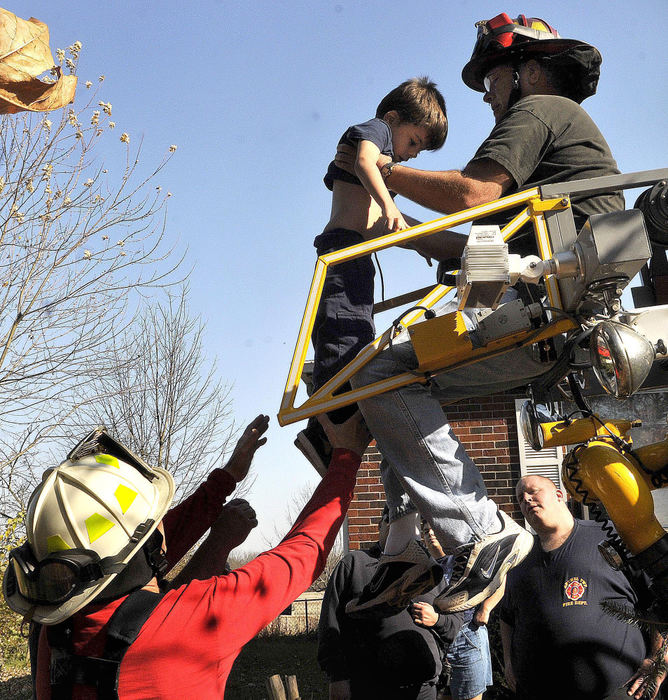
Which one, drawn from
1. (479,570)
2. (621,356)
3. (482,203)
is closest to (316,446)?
(479,570)

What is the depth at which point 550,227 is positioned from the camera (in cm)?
300

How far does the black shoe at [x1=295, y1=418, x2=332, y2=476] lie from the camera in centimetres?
324

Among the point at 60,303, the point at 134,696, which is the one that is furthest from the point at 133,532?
the point at 60,303

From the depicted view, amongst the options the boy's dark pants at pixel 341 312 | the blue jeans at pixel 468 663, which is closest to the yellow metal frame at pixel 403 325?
the boy's dark pants at pixel 341 312

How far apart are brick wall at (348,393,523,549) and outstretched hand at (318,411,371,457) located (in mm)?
6608

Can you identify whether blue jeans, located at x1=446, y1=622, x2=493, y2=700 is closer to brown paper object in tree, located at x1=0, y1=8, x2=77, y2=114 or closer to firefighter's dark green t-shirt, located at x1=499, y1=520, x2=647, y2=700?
firefighter's dark green t-shirt, located at x1=499, y1=520, x2=647, y2=700

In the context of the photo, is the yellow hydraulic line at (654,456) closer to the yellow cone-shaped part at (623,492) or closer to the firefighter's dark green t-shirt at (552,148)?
the yellow cone-shaped part at (623,492)

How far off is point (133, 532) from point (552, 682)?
292 cm

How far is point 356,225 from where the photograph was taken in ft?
11.9

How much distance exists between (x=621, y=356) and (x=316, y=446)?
4.26 feet

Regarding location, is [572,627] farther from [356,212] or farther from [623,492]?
[356,212]

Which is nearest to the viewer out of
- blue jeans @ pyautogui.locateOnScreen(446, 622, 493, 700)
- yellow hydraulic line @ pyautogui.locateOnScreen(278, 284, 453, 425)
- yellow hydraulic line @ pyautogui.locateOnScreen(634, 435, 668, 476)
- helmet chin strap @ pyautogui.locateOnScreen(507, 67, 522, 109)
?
yellow hydraulic line @ pyautogui.locateOnScreen(278, 284, 453, 425)

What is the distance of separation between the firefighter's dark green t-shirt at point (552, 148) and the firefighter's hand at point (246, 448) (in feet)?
4.68

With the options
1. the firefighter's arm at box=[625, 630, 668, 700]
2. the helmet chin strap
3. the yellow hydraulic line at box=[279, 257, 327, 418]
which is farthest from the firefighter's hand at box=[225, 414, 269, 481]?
the firefighter's arm at box=[625, 630, 668, 700]
